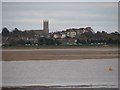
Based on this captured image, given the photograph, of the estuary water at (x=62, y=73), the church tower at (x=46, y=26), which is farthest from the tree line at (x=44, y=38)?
the estuary water at (x=62, y=73)

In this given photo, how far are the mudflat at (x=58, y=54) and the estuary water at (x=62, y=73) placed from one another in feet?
0.19

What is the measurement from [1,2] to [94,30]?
1.07 meters

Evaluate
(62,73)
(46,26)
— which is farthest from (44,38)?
(62,73)

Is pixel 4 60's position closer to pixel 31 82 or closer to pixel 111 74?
pixel 31 82

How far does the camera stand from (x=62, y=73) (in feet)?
16.1

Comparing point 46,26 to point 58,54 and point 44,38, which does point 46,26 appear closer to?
point 44,38

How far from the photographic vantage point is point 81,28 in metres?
4.67

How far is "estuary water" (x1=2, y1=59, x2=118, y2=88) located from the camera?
4.80 m

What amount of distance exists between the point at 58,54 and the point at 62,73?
288mm

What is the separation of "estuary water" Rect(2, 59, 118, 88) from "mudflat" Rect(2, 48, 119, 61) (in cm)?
6

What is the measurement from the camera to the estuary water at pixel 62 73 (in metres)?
4.80

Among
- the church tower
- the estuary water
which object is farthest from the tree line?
the estuary water

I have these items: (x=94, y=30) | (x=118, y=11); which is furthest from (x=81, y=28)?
(x=118, y=11)

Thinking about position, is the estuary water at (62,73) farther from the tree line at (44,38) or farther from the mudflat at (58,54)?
the tree line at (44,38)
